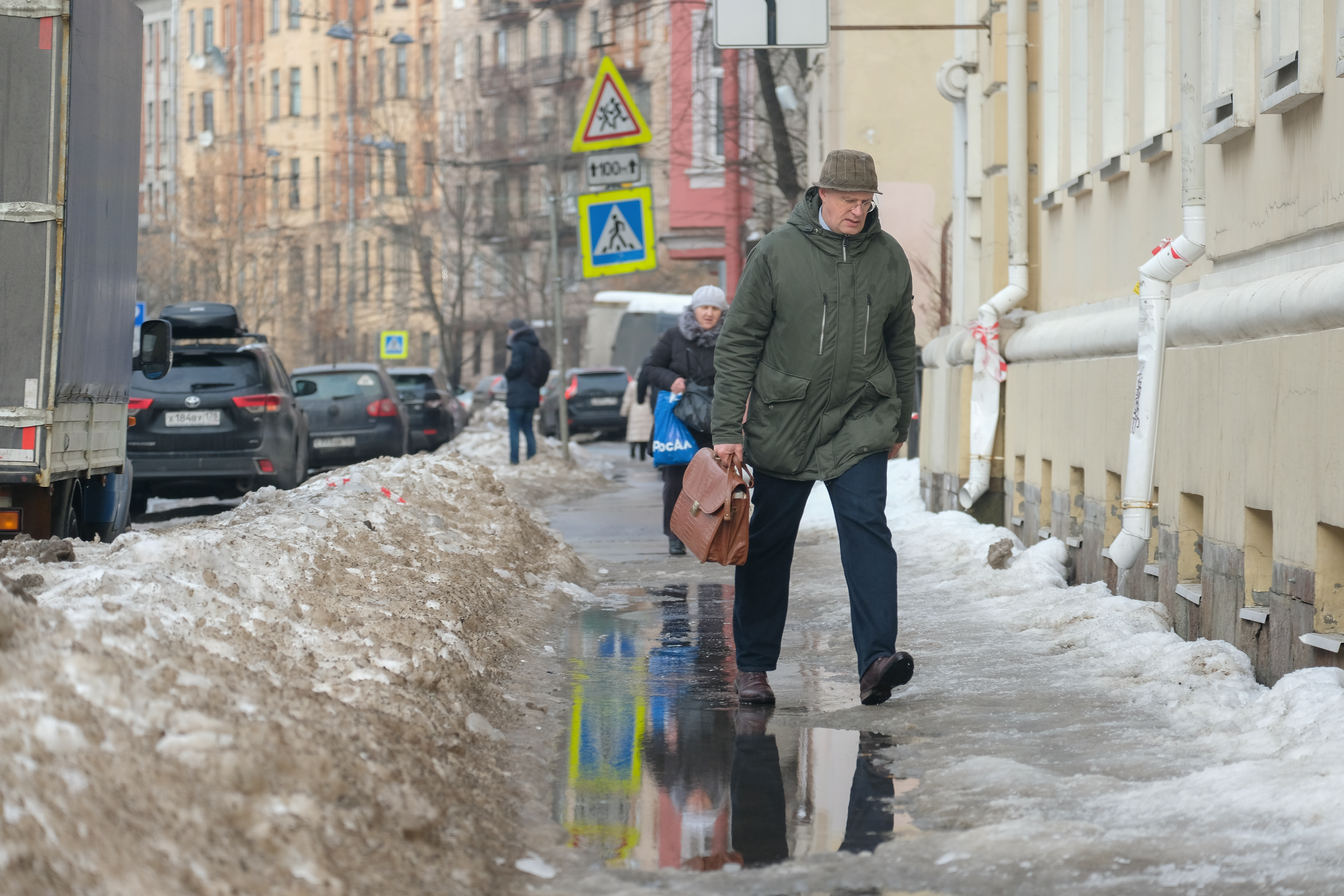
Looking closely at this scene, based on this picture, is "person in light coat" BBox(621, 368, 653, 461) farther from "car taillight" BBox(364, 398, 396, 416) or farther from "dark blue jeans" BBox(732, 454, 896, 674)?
"dark blue jeans" BBox(732, 454, 896, 674)

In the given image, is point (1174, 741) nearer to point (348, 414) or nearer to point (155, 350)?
point (155, 350)

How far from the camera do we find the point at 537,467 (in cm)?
2352

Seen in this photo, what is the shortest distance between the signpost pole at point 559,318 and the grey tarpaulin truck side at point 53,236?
10764 millimetres

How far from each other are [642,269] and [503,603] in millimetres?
11150

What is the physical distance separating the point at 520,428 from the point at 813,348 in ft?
58.8

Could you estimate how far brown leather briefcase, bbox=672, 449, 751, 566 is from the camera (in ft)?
22.2

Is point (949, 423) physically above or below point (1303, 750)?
above

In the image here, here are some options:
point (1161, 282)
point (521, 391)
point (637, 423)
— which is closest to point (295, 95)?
point (637, 423)

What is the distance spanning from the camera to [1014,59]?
500 inches

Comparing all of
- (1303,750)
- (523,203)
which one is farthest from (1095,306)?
(523,203)

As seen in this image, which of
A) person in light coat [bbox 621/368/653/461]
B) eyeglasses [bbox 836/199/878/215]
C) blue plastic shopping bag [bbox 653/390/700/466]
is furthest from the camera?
person in light coat [bbox 621/368/653/461]

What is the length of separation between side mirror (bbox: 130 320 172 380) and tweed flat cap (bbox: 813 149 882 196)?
6.01 m

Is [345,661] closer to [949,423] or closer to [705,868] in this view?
[705,868]

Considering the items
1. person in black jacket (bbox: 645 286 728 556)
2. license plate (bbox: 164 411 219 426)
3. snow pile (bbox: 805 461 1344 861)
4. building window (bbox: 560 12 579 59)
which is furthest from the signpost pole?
building window (bbox: 560 12 579 59)
